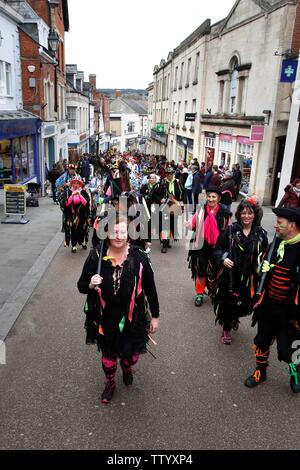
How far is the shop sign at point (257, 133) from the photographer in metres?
15.2

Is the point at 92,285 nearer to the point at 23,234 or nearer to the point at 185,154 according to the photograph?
the point at 23,234

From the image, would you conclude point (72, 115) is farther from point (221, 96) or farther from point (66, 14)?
point (221, 96)

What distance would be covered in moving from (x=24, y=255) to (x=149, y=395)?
5.36m

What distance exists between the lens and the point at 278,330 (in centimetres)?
382

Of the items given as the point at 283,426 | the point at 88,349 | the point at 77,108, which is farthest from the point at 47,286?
the point at 77,108

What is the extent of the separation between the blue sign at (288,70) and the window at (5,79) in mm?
10716

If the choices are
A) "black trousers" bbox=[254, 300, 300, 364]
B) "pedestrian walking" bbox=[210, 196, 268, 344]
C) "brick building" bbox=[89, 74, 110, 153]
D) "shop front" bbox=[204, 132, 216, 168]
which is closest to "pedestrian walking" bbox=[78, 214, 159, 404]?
"black trousers" bbox=[254, 300, 300, 364]

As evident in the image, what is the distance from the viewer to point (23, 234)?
1025cm

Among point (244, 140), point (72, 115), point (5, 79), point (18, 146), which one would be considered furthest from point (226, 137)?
point (72, 115)

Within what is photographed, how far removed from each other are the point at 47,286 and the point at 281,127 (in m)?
12.0

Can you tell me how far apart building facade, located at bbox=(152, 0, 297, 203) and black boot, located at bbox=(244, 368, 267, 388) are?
500 inches

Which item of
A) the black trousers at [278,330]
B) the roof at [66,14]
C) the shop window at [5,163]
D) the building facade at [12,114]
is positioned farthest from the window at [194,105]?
the black trousers at [278,330]

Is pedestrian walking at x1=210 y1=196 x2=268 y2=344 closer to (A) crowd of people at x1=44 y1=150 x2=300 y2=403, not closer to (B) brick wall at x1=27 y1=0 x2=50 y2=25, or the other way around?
(A) crowd of people at x1=44 y1=150 x2=300 y2=403

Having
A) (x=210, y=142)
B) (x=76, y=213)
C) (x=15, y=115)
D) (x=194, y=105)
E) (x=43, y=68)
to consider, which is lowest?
(x=76, y=213)
